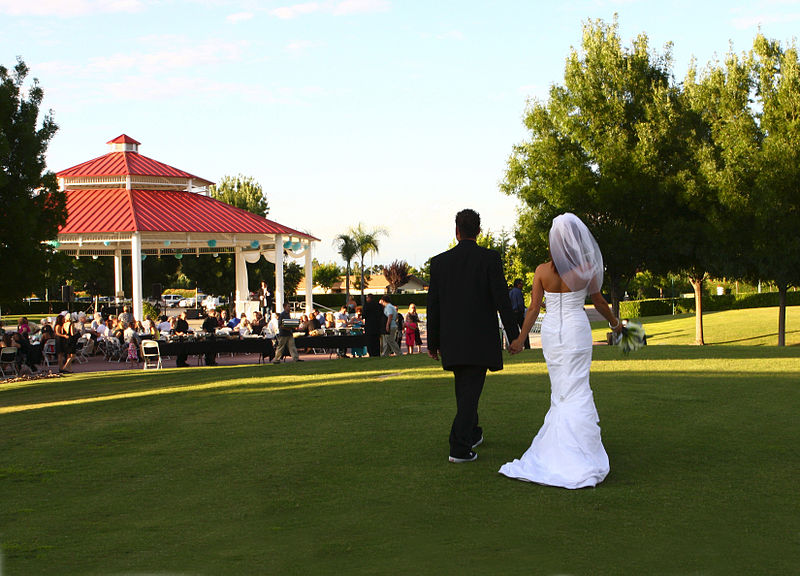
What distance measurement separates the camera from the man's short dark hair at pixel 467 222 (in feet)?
22.2

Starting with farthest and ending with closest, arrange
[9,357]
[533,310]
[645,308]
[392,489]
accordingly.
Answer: [645,308], [9,357], [533,310], [392,489]

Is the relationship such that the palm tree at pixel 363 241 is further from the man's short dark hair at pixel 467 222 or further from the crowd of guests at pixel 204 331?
the man's short dark hair at pixel 467 222

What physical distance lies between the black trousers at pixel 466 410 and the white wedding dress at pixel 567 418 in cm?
56

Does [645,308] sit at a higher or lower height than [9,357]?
higher

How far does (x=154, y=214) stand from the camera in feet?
109

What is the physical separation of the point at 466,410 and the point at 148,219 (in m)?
28.1

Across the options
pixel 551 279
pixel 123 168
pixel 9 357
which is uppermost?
pixel 123 168

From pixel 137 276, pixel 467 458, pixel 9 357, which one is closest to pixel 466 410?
pixel 467 458

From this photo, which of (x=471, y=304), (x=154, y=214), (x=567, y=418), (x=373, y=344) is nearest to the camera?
(x=567, y=418)

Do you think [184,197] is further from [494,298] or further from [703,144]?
[494,298]

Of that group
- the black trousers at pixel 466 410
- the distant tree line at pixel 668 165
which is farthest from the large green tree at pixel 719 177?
the black trousers at pixel 466 410

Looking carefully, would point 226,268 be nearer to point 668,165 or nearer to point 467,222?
point 668,165

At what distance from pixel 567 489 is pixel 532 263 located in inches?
1013

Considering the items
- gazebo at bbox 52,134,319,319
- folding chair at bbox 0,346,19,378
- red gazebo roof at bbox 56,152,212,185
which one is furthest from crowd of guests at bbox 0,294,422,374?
red gazebo roof at bbox 56,152,212,185
